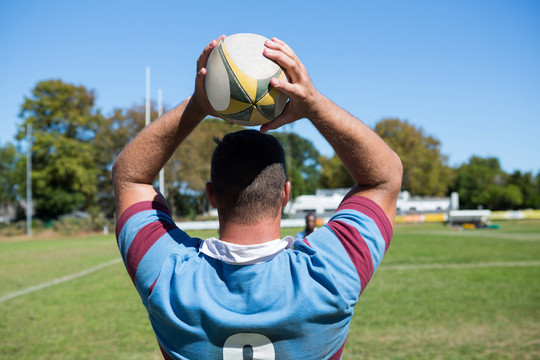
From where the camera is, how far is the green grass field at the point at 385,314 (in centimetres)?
729

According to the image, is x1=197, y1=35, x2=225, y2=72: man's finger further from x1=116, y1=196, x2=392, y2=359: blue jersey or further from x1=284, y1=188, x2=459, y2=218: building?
x1=284, y1=188, x2=459, y2=218: building

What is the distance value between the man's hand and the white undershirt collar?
1.58ft

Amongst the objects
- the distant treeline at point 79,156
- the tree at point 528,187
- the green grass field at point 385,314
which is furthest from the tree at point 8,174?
the tree at point 528,187

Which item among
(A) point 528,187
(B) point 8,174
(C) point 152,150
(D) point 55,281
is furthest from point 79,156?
(A) point 528,187

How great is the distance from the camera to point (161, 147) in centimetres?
179

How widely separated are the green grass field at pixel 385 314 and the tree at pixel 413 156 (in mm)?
42661

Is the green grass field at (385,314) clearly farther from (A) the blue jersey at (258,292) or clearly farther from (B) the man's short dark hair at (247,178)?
(B) the man's short dark hair at (247,178)

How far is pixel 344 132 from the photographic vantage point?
1.65 meters

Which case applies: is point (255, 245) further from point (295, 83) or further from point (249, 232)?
point (295, 83)

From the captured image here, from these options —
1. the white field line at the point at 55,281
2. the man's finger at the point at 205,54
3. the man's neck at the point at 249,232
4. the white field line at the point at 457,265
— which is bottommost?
the white field line at the point at 55,281

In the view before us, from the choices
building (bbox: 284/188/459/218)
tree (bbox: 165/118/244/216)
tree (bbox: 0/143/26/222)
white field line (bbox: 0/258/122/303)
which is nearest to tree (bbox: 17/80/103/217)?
tree (bbox: 0/143/26/222)

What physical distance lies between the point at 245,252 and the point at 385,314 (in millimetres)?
8931

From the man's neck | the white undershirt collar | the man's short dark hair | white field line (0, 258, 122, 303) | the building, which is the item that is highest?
the man's short dark hair

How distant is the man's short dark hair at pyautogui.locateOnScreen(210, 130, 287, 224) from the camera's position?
158 cm
